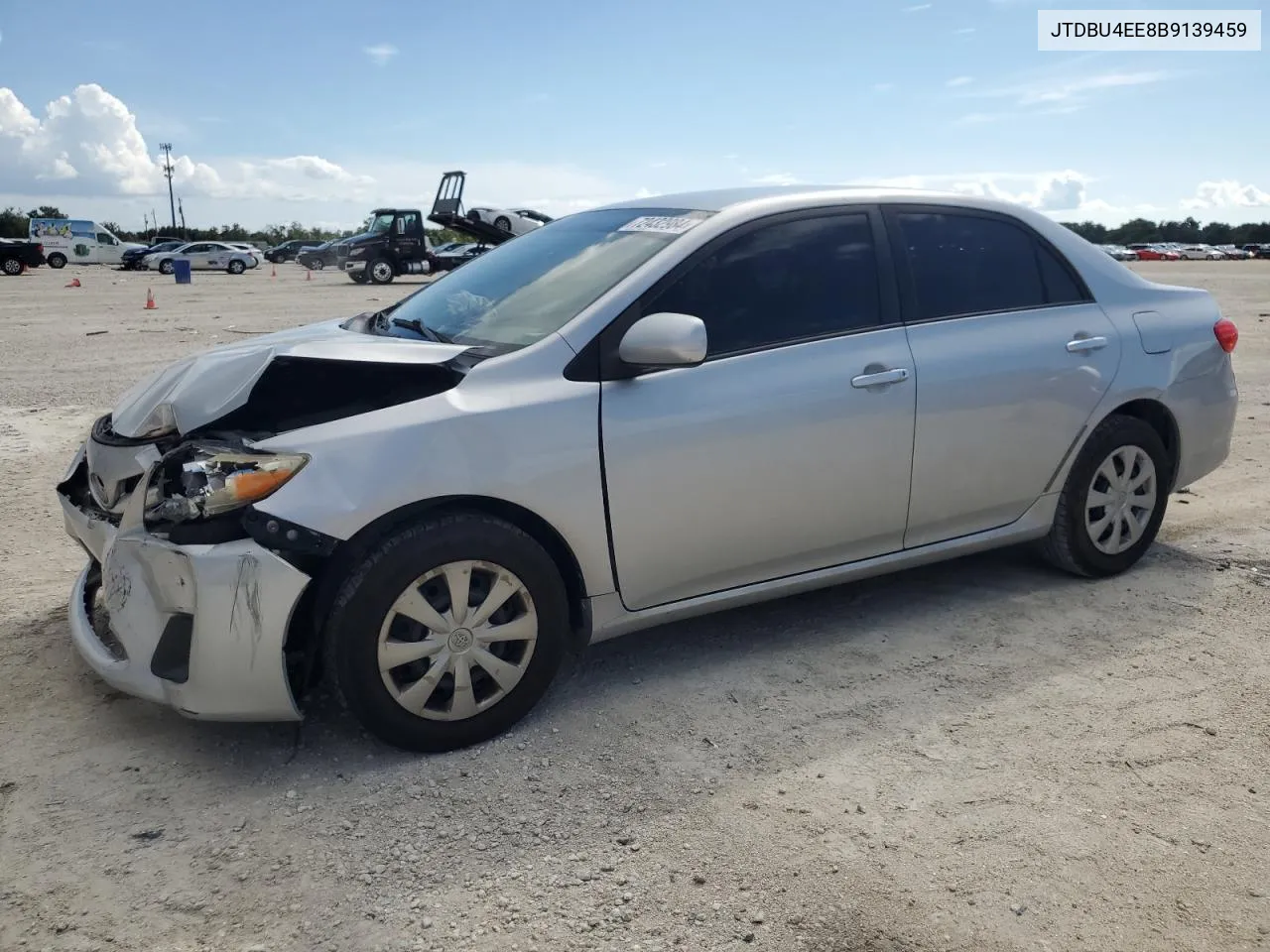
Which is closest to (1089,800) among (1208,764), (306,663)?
(1208,764)

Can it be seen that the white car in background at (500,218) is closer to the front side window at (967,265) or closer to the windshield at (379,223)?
the windshield at (379,223)

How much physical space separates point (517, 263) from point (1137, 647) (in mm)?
2670

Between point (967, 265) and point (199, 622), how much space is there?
3.01 m

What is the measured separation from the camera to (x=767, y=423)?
349cm

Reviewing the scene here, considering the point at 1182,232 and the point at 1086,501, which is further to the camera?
the point at 1182,232

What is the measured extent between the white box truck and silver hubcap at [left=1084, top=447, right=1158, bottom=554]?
46770 mm

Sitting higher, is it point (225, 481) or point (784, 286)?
point (784, 286)

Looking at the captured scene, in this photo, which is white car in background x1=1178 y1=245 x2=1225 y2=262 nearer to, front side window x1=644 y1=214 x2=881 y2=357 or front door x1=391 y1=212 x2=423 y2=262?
front door x1=391 y1=212 x2=423 y2=262

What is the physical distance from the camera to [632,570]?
3.36 metres

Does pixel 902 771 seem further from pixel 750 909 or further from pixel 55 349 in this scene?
pixel 55 349

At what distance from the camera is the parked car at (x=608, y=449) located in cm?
294

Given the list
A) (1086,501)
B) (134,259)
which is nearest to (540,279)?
(1086,501)

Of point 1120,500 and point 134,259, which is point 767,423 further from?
point 134,259

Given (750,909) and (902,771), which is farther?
(902,771)
